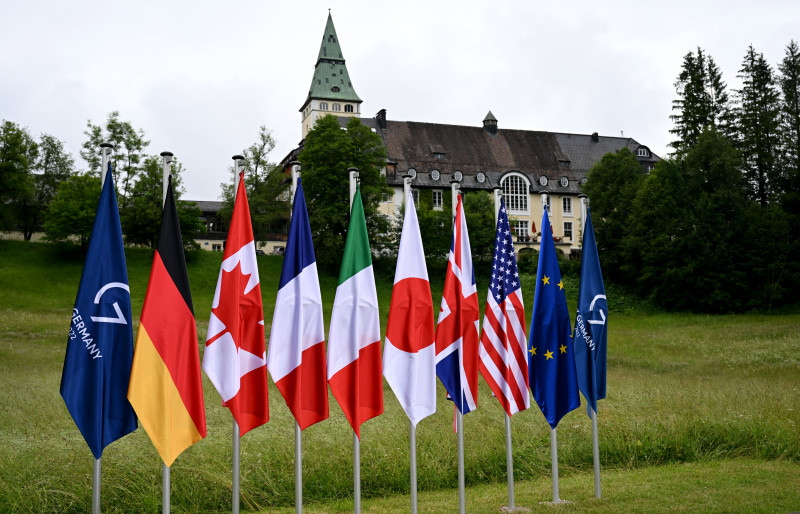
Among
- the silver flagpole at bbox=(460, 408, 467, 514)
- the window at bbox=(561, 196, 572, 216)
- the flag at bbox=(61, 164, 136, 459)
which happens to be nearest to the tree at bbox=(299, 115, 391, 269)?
the window at bbox=(561, 196, 572, 216)

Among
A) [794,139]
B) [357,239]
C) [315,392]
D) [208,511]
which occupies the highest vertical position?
[794,139]

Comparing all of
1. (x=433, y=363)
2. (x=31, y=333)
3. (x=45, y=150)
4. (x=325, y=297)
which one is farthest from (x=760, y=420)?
(x=45, y=150)

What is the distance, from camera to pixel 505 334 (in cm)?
1018

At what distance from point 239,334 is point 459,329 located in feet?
9.86

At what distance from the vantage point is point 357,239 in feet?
29.6

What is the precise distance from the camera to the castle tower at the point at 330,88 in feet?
296

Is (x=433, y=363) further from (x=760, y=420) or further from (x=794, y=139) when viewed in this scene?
(x=794, y=139)

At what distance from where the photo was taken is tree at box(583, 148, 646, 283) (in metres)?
59.2

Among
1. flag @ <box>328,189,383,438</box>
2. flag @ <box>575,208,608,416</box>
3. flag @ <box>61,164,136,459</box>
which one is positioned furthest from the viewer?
flag @ <box>575,208,608,416</box>

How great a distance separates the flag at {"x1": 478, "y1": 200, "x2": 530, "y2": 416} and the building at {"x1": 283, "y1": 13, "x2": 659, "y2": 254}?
5976cm

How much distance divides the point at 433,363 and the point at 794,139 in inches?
2254

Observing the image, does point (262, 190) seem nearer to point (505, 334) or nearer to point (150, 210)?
point (150, 210)

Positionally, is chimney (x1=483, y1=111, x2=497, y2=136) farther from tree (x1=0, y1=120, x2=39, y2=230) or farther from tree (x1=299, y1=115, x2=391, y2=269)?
tree (x1=0, y1=120, x2=39, y2=230)

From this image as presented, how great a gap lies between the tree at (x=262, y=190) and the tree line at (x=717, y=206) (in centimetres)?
2724
